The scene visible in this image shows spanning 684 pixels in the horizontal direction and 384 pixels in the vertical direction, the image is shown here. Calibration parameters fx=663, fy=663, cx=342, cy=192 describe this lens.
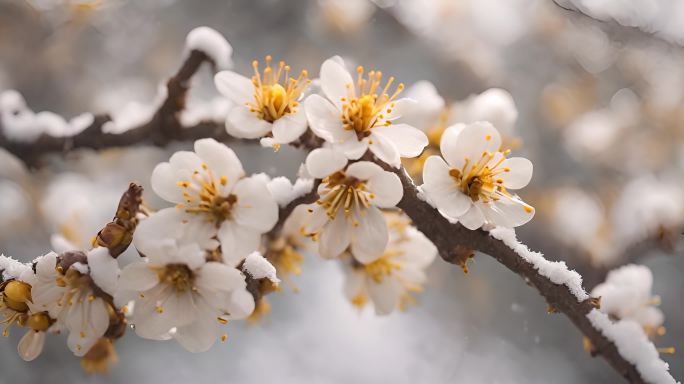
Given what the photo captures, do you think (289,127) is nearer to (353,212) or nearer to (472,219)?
(353,212)

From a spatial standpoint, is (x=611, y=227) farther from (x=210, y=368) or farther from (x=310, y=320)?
(x=210, y=368)

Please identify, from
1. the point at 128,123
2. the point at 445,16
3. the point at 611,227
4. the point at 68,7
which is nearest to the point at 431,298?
the point at 611,227

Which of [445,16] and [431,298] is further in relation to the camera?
[445,16]

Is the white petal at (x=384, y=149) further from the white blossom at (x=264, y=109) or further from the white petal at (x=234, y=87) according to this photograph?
the white petal at (x=234, y=87)

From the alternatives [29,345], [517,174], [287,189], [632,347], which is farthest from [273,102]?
[632,347]

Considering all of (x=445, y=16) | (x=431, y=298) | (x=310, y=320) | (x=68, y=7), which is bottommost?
(x=310, y=320)

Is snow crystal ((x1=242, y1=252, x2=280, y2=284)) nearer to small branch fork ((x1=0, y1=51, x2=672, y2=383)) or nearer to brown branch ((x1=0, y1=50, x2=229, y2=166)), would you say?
small branch fork ((x1=0, y1=51, x2=672, y2=383))
